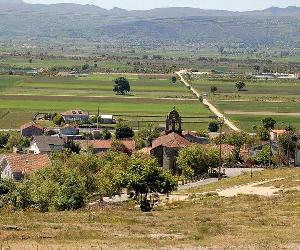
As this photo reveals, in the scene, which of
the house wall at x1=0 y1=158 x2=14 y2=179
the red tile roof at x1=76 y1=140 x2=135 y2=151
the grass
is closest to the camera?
the grass

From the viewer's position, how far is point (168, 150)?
60469 millimetres

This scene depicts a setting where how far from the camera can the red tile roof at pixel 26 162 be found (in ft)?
186

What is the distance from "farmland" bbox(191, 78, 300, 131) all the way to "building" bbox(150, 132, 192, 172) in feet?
114

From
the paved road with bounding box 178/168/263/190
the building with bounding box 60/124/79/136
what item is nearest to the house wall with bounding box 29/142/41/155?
the building with bounding box 60/124/79/136

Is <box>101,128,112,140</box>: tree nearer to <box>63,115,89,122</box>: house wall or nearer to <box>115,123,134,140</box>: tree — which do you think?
<box>115,123,134,140</box>: tree

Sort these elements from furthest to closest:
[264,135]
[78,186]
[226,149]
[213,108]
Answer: [213,108], [264,135], [226,149], [78,186]

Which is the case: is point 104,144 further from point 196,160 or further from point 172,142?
point 196,160

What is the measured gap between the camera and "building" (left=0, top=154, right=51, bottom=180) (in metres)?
56.3

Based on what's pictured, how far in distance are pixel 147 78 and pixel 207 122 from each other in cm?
7778

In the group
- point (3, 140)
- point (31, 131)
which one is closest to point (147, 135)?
point (31, 131)

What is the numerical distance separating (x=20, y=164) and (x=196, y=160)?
1410cm

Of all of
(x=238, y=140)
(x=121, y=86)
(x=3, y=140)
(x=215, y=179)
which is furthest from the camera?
(x=121, y=86)

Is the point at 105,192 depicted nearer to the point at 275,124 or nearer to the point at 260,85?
the point at 275,124

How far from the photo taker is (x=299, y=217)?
29531 millimetres
